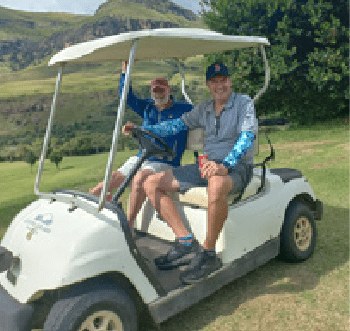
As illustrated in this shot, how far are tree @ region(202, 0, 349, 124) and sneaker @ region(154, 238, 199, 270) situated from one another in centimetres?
1215

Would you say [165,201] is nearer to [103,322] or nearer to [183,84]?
[103,322]

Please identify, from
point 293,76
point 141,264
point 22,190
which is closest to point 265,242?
point 141,264

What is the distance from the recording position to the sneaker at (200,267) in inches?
101

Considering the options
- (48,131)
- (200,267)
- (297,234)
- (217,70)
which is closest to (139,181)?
(48,131)

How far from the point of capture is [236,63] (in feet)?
48.0

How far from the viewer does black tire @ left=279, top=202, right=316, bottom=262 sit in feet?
10.9

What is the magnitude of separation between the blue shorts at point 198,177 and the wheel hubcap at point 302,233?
0.82m

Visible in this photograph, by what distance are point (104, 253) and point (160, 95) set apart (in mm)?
1927

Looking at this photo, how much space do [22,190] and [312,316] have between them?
7241mm

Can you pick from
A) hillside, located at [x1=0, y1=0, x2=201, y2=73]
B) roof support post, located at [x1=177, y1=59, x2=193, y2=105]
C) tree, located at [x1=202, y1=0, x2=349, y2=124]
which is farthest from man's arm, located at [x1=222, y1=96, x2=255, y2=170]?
hillside, located at [x1=0, y1=0, x2=201, y2=73]

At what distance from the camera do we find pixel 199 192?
2.93 m

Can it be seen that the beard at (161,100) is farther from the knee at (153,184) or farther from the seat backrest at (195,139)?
the knee at (153,184)

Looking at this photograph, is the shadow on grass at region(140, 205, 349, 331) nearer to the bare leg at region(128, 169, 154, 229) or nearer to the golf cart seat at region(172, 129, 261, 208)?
the golf cart seat at region(172, 129, 261, 208)

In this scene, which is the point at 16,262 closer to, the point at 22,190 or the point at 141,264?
the point at 141,264
